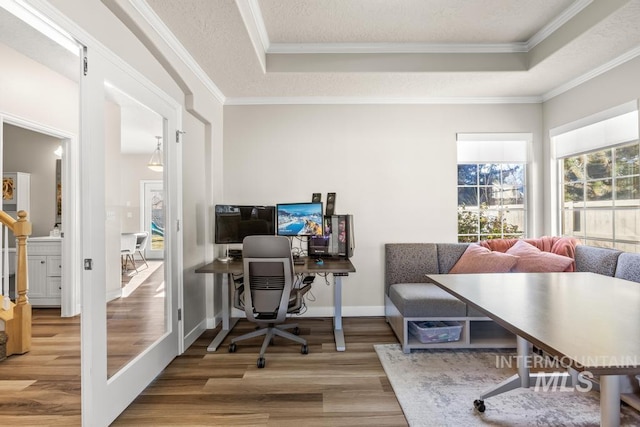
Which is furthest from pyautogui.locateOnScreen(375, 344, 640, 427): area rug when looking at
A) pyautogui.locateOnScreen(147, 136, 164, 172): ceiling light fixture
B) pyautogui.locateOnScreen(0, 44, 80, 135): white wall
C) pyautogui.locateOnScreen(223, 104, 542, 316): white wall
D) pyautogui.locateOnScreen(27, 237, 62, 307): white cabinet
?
pyautogui.locateOnScreen(0, 44, 80, 135): white wall

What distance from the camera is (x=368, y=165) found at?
3609 mm

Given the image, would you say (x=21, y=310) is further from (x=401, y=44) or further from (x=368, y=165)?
(x=401, y=44)

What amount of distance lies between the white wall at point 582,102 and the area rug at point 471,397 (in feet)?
6.31

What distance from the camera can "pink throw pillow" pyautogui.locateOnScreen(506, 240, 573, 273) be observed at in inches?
104

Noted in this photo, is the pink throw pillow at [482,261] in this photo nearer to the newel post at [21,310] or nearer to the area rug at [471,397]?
the area rug at [471,397]

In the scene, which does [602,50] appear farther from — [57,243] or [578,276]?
[57,243]

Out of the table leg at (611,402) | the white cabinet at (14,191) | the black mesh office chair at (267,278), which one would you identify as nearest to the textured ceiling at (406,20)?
the black mesh office chair at (267,278)

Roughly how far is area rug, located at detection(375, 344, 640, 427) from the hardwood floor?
14 cm

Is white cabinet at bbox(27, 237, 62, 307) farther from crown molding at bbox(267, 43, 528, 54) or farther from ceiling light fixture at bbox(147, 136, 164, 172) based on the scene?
crown molding at bbox(267, 43, 528, 54)

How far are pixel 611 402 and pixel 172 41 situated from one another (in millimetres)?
3135

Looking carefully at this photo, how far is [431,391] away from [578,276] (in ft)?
3.99

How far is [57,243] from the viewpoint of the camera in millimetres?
3742

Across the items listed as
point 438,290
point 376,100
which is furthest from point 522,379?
point 376,100

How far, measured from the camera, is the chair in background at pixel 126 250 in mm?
1988
